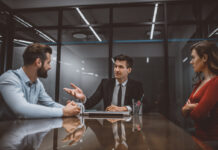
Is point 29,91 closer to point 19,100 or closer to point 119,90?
point 19,100

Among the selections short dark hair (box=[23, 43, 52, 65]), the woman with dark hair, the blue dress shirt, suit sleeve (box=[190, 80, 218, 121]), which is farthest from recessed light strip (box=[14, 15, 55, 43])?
suit sleeve (box=[190, 80, 218, 121])

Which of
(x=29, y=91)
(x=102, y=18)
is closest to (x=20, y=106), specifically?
(x=29, y=91)

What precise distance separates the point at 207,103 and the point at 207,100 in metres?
0.03

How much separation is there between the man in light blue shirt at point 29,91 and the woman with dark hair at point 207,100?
1.09 m

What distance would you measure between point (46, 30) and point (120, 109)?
378cm

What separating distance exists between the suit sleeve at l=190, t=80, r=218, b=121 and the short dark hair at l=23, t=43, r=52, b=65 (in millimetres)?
1669

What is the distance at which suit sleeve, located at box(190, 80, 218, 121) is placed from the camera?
153 centimetres

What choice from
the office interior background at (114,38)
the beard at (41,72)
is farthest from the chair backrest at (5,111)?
the office interior background at (114,38)

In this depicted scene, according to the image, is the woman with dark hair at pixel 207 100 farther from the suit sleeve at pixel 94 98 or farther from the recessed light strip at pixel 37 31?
the recessed light strip at pixel 37 31

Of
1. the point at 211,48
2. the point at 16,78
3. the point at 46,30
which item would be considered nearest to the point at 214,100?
the point at 211,48

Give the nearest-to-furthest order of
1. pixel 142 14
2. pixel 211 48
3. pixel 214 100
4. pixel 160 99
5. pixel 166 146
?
1. pixel 166 146
2. pixel 214 100
3. pixel 211 48
4. pixel 160 99
5. pixel 142 14

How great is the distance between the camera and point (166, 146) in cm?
57

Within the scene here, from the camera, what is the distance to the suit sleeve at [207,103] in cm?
153

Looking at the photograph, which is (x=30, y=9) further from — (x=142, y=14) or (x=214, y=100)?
(x=214, y=100)
